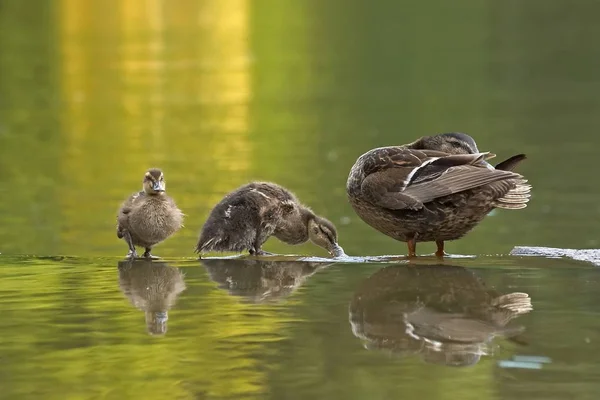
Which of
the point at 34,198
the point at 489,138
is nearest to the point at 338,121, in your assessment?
the point at 489,138

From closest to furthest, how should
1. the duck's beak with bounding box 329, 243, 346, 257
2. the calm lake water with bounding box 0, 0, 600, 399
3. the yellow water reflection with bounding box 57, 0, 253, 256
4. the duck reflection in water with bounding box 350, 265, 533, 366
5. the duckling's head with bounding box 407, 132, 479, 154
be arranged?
the calm lake water with bounding box 0, 0, 600, 399 < the duck reflection in water with bounding box 350, 265, 533, 366 < the duckling's head with bounding box 407, 132, 479, 154 < the duck's beak with bounding box 329, 243, 346, 257 < the yellow water reflection with bounding box 57, 0, 253, 256

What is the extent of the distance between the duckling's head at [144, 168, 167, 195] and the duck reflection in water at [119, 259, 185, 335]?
70cm

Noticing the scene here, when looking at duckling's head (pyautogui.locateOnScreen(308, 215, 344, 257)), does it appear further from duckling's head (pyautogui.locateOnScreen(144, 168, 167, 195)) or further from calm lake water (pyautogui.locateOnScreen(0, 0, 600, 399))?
duckling's head (pyautogui.locateOnScreen(144, 168, 167, 195))

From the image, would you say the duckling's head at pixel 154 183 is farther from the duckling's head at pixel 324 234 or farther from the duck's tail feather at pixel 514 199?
the duck's tail feather at pixel 514 199

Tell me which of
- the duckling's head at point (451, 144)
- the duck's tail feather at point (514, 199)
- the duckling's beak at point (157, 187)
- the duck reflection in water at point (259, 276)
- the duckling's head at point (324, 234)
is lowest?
the duckling's head at point (324, 234)

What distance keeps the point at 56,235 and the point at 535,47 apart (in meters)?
30.4

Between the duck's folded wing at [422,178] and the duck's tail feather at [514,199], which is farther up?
the duck's folded wing at [422,178]

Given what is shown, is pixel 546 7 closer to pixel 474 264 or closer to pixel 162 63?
pixel 162 63

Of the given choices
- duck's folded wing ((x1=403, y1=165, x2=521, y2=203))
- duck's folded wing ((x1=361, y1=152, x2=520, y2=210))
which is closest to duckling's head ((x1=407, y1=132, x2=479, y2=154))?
duck's folded wing ((x1=361, y1=152, x2=520, y2=210))

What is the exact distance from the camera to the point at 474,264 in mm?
9203

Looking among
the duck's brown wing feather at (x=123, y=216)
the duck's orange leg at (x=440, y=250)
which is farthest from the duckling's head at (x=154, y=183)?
the duck's orange leg at (x=440, y=250)

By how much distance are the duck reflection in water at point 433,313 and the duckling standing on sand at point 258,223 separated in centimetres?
168

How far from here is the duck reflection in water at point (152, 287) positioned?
756cm

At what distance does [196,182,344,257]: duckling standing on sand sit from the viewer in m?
10.2
